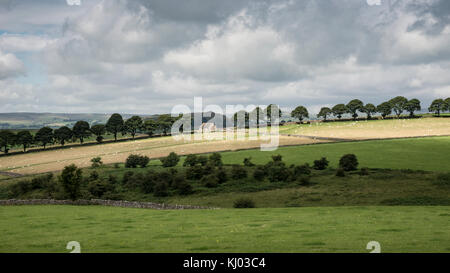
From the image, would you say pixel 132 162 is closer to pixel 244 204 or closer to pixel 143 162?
pixel 143 162

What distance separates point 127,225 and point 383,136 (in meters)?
115

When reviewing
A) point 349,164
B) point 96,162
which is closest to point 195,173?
point 349,164

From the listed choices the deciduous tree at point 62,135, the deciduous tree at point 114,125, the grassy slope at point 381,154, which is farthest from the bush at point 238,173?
the deciduous tree at point 114,125

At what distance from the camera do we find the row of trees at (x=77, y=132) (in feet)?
500

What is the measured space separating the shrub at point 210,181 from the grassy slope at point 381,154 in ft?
74.6

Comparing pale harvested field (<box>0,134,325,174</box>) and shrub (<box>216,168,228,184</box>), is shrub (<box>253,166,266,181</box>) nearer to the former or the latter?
shrub (<box>216,168,228,184</box>)

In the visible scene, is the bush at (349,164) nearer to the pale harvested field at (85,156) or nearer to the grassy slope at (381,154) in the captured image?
the grassy slope at (381,154)

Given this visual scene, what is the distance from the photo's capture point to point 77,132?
16775cm

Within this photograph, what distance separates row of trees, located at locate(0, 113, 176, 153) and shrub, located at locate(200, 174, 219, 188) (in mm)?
114608

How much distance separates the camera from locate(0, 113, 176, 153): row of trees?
152500mm

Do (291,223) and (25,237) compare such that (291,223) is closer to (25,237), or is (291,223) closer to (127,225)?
(127,225)

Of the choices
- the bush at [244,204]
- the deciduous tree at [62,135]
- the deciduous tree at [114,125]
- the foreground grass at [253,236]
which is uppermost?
the deciduous tree at [114,125]

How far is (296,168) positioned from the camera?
2763 inches

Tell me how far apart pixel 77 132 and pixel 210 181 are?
121700 millimetres
